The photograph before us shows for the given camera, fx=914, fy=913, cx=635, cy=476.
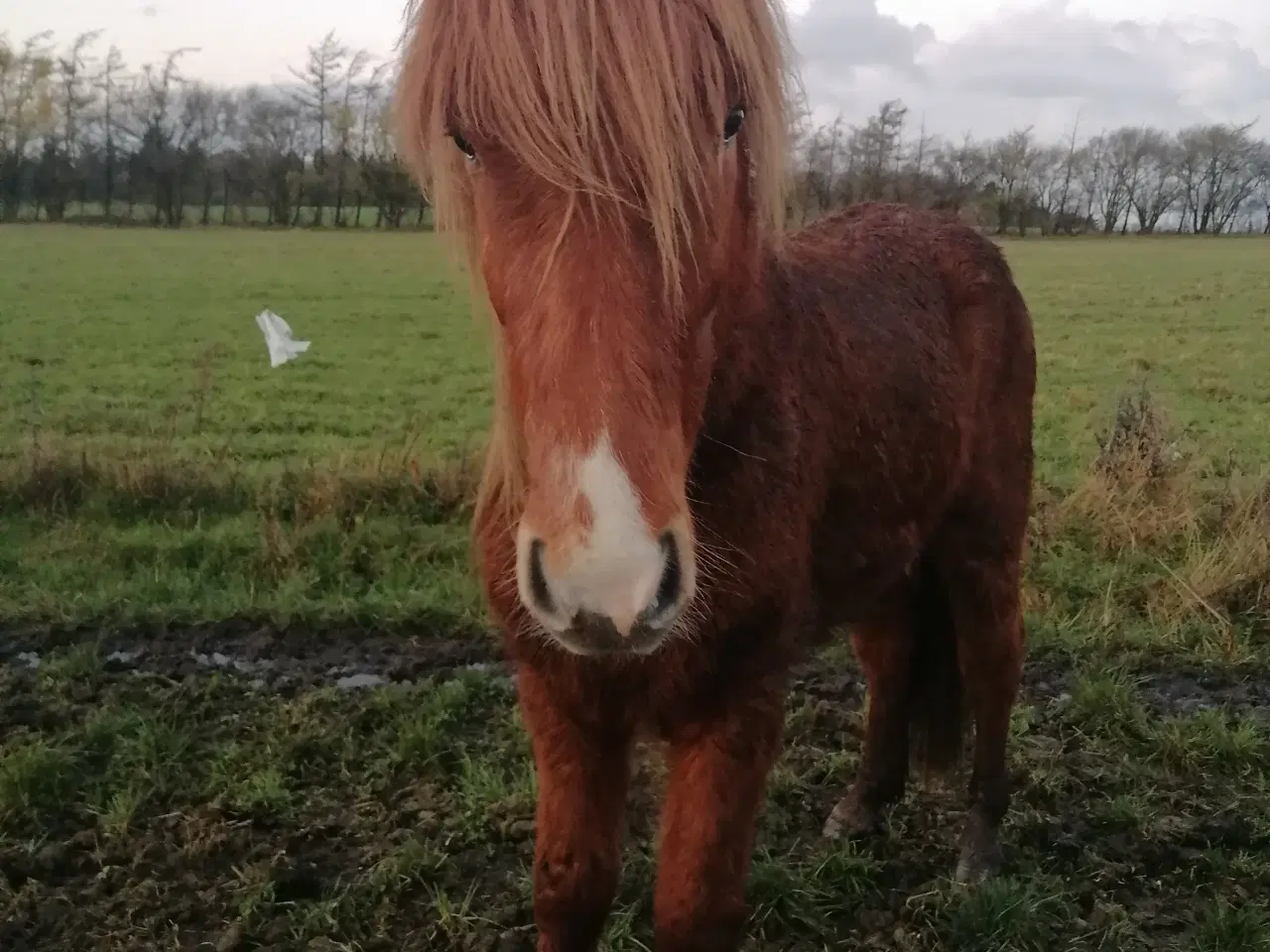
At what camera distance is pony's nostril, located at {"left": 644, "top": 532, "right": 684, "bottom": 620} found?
1.16 meters

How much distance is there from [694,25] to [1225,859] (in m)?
2.94

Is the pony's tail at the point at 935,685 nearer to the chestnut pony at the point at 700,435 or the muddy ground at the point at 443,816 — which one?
the chestnut pony at the point at 700,435

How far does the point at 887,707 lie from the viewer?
3082 mm

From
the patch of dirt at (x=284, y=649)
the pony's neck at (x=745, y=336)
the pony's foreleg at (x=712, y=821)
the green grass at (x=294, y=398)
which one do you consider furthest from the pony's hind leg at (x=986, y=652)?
the patch of dirt at (x=284, y=649)

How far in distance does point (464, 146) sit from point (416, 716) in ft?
8.31

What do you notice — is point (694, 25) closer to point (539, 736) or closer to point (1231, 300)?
point (539, 736)

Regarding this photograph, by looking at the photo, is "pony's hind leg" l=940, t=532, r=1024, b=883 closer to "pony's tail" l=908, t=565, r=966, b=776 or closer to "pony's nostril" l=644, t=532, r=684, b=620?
"pony's tail" l=908, t=565, r=966, b=776

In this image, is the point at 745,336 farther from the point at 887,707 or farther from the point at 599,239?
the point at 887,707

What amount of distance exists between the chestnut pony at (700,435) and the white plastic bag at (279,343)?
8.12m

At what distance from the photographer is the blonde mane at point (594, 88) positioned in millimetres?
1224

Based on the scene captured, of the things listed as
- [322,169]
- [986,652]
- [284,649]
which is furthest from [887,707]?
[322,169]

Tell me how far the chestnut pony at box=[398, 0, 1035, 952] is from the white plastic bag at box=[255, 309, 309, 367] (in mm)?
8120

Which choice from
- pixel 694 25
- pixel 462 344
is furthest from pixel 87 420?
pixel 694 25

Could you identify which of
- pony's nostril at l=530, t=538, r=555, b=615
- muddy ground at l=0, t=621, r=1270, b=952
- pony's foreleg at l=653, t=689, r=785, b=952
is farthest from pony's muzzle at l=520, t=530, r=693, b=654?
muddy ground at l=0, t=621, r=1270, b=952
